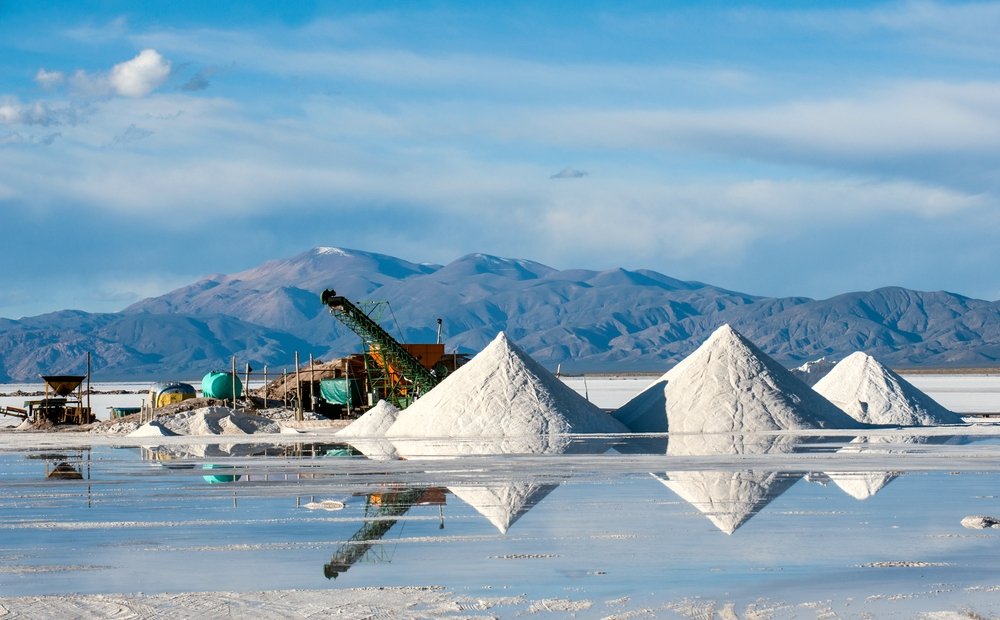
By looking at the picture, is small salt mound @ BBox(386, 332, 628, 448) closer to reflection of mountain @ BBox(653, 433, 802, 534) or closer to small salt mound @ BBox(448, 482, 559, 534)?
reflection of mountain @ BBox(653, 433, 802, 534)

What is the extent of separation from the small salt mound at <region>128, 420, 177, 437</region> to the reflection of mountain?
14606 millimetres

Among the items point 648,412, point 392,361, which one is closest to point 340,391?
point 392,361

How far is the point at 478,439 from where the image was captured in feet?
88.0

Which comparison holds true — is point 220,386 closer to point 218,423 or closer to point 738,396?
point 218,423

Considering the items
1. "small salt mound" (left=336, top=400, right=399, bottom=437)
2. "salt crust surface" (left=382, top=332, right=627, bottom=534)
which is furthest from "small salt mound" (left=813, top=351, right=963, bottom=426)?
"small salt mound" (left=336, top=400, right=399, bottom=437)

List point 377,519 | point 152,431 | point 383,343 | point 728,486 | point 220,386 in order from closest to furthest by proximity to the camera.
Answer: point 377,519 < point 728,486 < point 152,431 < point 383,343 < point 220,386

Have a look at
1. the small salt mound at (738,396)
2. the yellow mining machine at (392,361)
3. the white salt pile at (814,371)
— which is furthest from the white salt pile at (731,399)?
the white salt pile at (814,371)

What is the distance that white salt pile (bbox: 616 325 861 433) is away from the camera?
94.6 feet

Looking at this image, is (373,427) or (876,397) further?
(876,397)

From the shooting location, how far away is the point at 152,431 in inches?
1302

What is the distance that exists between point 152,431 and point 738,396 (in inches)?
566

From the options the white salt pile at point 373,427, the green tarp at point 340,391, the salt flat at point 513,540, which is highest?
the green tarp at point 340,391

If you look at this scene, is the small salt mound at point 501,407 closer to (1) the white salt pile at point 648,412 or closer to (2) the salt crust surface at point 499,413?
(2) the salt crust surface at point 499,413

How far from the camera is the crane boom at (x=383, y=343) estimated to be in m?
37.1
